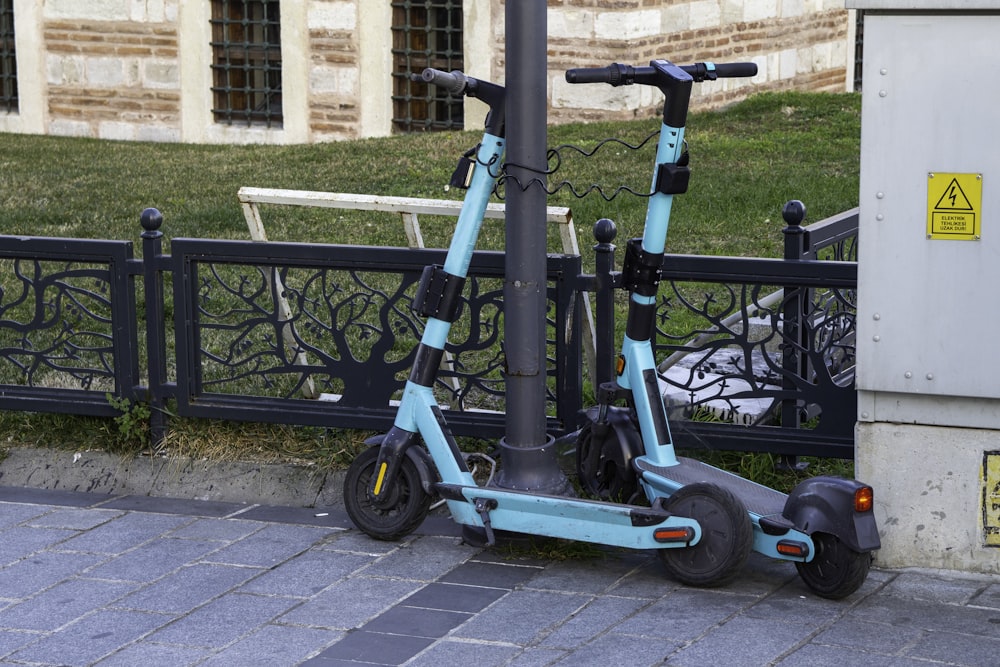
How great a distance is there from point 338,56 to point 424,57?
2.85 feet

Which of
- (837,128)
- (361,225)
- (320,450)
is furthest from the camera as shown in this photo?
(837,128)

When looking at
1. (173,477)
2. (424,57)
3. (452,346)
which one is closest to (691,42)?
(424,57)

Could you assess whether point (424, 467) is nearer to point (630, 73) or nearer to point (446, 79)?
point (446, 79)

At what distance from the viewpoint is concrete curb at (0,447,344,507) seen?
238 inches

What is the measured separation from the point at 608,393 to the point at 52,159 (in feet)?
32.7

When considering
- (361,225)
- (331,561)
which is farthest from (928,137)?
(361,225)

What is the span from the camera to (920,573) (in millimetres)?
5098

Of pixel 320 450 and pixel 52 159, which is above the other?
pixel 52 159

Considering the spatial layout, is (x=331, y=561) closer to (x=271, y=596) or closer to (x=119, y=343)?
(x=271, y=596)

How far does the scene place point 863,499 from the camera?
4805 mm

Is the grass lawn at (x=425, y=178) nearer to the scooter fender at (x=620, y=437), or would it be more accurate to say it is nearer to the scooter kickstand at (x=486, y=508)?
the scooter fender at (x=620, y=437)

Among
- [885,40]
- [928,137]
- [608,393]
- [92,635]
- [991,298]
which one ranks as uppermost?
[885,40]

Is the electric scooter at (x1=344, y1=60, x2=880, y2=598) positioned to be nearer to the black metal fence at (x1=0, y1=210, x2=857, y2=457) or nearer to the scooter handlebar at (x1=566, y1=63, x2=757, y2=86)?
the scooter handlebar at (x1=566, y1=63, x2=757, y2=86)

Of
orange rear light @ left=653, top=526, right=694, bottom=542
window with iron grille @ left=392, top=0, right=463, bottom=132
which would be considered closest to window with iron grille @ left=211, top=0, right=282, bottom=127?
window with iron grille @ left=392, top=0, right=463, bottom=132
